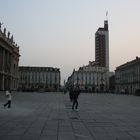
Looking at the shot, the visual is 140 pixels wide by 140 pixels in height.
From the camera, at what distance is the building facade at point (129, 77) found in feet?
415

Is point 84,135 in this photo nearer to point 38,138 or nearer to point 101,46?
→ point 38,138

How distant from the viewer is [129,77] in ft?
457

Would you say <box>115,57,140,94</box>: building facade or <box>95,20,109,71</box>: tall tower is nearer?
<box>115,57,140,94</box>: building facade

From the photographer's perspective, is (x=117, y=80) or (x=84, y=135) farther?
(x=117, y=80)

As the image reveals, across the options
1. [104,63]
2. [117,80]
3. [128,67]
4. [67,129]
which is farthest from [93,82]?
[67,129]

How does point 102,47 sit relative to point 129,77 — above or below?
above

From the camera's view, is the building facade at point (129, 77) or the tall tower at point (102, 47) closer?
the building facade at point (129, 77)

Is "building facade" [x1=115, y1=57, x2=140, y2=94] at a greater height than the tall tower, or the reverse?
the tall tower

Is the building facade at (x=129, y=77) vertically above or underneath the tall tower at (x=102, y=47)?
underneath

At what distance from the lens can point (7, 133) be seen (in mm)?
11953

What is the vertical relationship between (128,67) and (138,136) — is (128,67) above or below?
above

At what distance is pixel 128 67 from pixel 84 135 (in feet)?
434

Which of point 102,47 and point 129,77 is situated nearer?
point 129,77

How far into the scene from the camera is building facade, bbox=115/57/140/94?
126m
